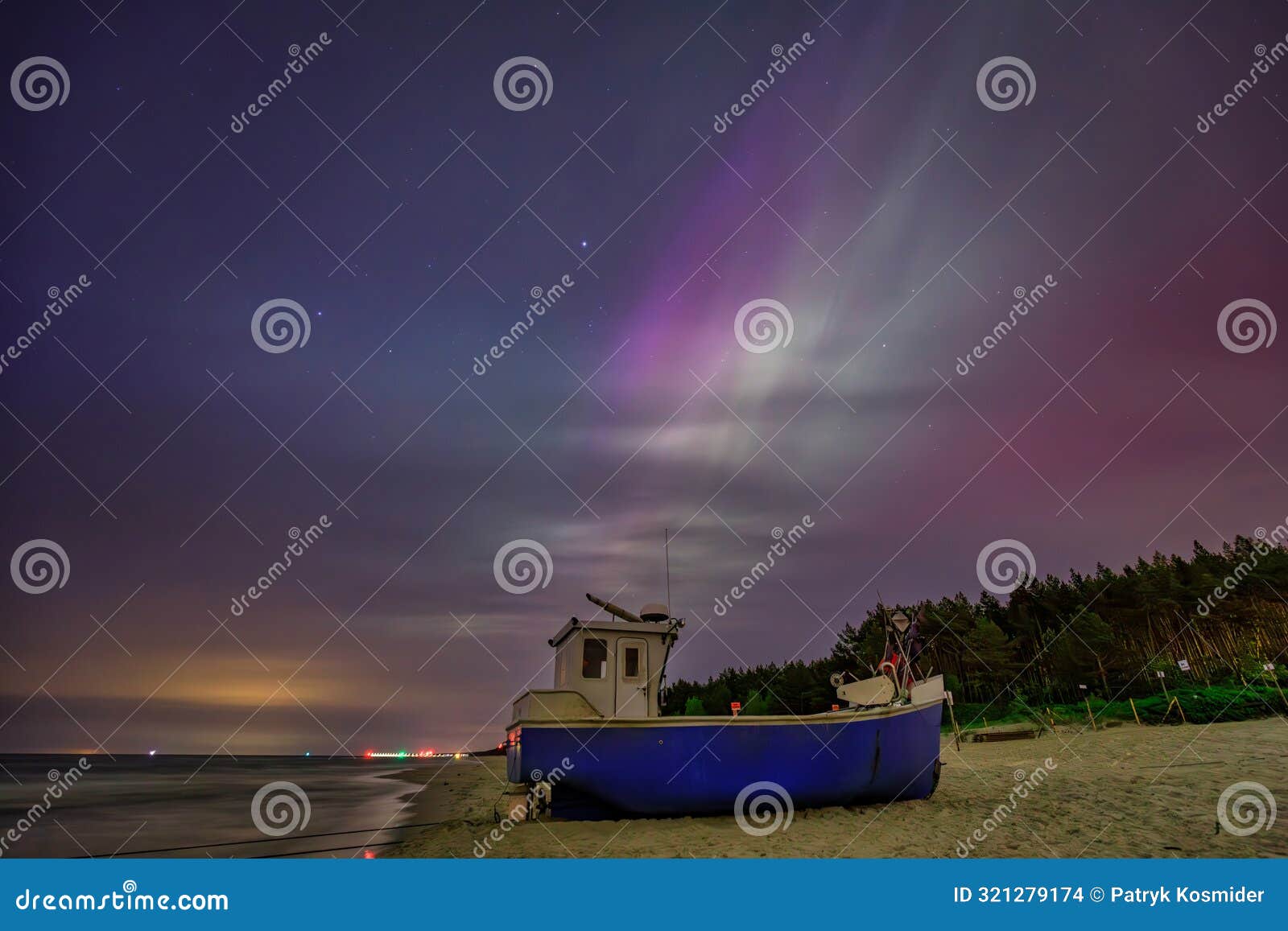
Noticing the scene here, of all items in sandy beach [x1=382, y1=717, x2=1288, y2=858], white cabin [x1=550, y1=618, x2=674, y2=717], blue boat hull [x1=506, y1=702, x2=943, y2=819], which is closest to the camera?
sandy beach [x1=382, y1=717, x2=1288, y2=858]

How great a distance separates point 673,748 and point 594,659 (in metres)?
2.90

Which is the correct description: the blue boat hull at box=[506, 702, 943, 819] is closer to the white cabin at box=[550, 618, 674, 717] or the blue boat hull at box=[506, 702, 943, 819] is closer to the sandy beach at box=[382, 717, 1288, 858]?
the sandy beach at box=[382, 717, 1288, 858]

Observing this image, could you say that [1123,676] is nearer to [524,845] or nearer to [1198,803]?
[1198,803]

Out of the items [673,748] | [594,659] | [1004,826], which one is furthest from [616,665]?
[1004,826]

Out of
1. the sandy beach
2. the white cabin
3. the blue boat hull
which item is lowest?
the sandy beach

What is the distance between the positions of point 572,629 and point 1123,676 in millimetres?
37871

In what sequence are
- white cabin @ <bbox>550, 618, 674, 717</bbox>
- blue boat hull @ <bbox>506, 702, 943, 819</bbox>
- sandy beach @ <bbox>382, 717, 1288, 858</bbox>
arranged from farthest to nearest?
white cabin @ <bbox>550, 618, 674, 717</bbox>, blue boat hull @ <bbox>506, 702, 943, 819</bbox>, sandy beach @ <bbox>382, 717, 1288, 858</bbox>

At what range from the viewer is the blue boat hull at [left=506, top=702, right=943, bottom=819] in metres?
9.88

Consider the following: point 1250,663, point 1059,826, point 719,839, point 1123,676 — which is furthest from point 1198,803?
point 1123,676

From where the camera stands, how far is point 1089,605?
42.7m

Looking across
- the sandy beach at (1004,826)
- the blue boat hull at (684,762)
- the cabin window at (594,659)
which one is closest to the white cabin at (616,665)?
the cabin window at (594,659)

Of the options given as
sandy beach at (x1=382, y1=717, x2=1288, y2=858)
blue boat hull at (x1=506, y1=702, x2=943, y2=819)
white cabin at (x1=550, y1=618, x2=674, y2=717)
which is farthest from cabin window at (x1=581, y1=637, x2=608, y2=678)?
sandy beach at (x1=382, y1=717, x2=1288, y2=858)

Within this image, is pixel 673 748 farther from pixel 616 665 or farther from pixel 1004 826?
pixel 1004 826

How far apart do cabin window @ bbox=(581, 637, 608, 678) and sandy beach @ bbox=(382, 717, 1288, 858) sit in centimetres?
265
